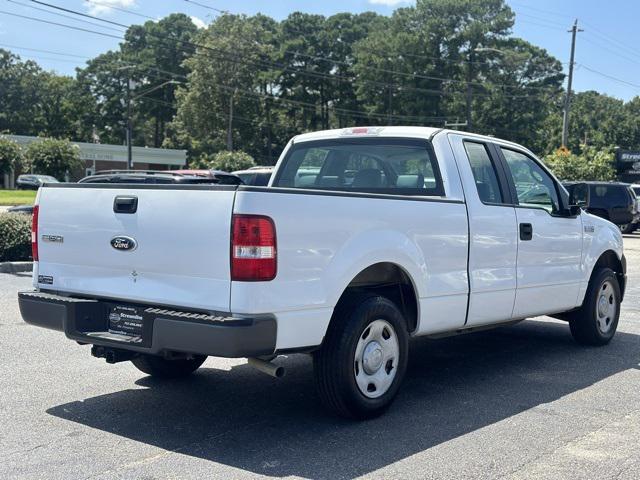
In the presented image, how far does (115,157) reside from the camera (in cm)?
6306

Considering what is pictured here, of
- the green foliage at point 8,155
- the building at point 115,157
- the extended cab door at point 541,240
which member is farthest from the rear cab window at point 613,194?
the building at point 115,157

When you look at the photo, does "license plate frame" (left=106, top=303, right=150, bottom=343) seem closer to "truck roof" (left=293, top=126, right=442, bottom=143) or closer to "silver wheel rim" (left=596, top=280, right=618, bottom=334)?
"truck roof" (left=293, top=126, right=442, bottom=143)

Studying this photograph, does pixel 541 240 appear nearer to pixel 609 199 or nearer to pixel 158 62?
pixel 609 199

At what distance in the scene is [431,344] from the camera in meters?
8.12

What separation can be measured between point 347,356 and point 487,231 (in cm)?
182

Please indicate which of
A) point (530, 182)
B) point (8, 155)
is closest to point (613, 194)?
point (530, 182)

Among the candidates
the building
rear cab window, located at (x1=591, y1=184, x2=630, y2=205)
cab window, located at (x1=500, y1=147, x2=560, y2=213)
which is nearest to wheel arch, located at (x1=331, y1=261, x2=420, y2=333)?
cab window, located at (x1=500, y1=147, x2=560, y2=213)

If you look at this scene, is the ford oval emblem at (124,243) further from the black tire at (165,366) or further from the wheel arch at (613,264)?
the wheel arch at (613,264)

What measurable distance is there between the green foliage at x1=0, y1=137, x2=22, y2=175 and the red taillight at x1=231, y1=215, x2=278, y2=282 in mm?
47482

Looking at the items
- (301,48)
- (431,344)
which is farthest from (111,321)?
(301,48)

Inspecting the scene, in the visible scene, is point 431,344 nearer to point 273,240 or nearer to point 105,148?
point 273,240

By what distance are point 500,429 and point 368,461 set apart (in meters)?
A: 1.14

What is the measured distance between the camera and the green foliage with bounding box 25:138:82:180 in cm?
4991

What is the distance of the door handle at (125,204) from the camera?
486 centimetres
